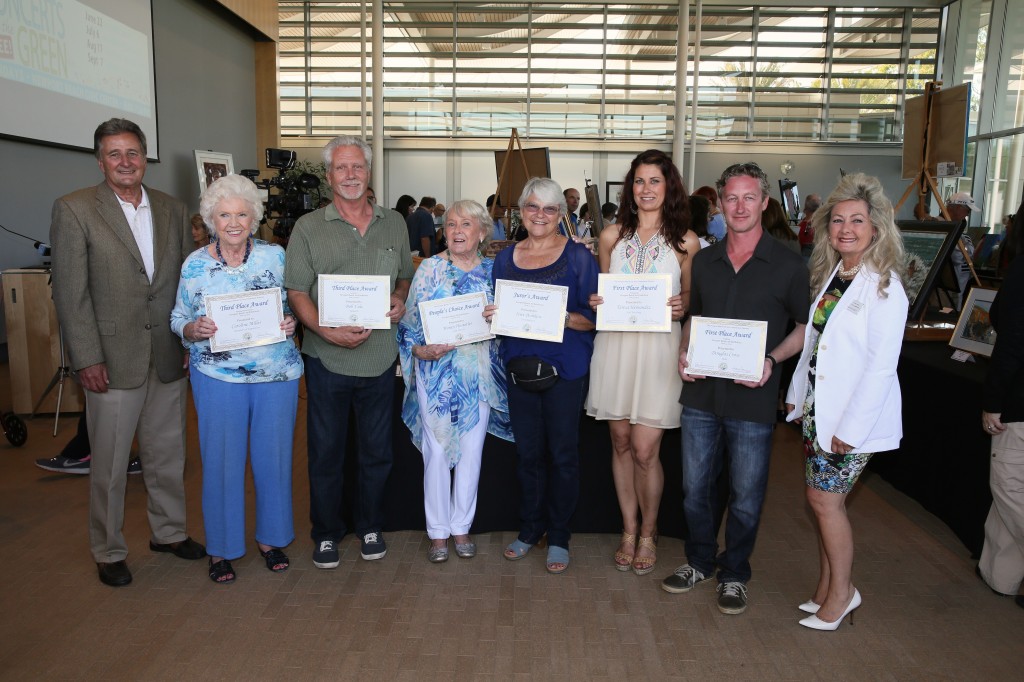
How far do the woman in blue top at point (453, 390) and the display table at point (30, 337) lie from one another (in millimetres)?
3780

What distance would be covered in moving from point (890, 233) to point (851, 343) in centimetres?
42

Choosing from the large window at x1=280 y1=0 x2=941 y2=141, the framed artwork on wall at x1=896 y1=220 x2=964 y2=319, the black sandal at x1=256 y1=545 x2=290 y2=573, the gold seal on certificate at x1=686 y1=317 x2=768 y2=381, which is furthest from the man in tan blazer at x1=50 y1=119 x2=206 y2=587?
the large window at x1=280 y1=0 x2=941 y2=141

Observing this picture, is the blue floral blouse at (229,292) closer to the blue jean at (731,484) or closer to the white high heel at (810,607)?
the blue jean at (731,484)

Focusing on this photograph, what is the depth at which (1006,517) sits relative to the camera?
309cm

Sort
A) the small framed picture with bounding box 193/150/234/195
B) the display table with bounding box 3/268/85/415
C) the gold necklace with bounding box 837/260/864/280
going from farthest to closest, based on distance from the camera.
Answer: the small framed picture with bounding box 193/150/234/195, the display table with bounding box 3/268/85/415, the gold necklace with bounding box 837/260/864/280

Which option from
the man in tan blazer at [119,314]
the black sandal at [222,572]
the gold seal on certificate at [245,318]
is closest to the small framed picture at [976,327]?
the gold seal on certificate at [245,318]

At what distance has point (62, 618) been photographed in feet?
9.58

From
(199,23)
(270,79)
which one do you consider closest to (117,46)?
(199,23)

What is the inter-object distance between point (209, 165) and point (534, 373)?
9.14 metres

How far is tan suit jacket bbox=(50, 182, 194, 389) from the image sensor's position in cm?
298

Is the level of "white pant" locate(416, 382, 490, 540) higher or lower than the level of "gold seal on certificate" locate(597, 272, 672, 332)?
Result: lower

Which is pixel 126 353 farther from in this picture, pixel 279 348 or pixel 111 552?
pixel 111 552

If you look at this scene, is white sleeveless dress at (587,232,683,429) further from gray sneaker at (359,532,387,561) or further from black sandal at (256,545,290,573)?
black sandal at (256,545,290,573)

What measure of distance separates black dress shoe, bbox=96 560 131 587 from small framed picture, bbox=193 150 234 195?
8248 mm
